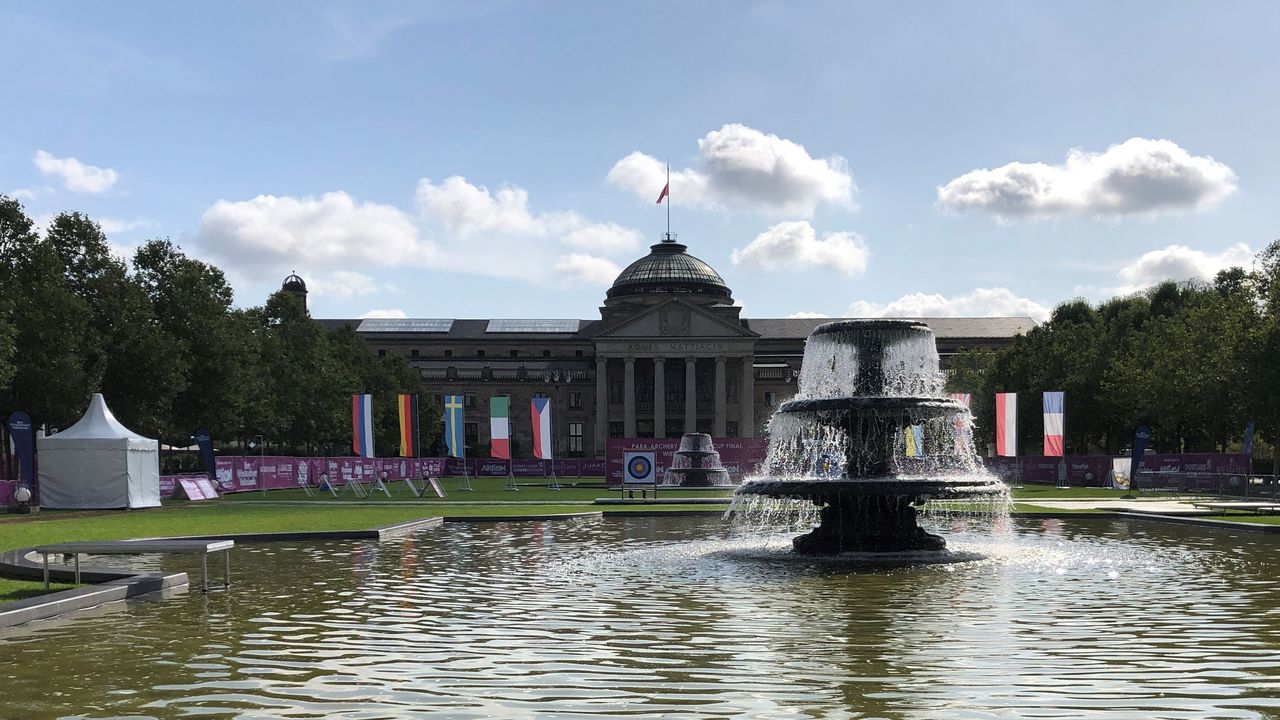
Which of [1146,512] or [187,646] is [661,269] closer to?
[1146,512]

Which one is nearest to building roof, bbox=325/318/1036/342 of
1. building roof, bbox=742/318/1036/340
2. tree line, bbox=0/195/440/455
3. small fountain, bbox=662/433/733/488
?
building roof, bbox=742/318/1036/340

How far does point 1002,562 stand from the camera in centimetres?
1814

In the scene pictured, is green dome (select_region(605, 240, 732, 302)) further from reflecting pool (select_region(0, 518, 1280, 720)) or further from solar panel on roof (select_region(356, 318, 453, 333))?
reflecting pool (select_region(0, 518, 1280, 720))

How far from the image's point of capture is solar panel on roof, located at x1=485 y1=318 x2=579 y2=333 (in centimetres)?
13738

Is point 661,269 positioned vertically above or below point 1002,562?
above

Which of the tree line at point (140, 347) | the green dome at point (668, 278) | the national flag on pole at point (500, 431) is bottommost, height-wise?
the national flag on pole at point (500, 431)

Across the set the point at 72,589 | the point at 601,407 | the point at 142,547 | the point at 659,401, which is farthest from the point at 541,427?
the point at 601,407

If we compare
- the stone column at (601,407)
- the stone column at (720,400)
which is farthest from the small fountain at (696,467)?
the stone column at (601,407)

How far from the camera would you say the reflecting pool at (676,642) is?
8.27 meters

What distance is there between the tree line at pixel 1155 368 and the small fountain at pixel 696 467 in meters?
23.4

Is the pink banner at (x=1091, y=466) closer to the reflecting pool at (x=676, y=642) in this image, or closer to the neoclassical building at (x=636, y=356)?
the reflecting pool at (x=676, y=642)

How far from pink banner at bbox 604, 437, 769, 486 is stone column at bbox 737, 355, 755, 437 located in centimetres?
5571

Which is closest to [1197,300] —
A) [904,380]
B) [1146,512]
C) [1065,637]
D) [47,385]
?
[1146,512]

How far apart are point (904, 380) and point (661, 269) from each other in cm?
11142
